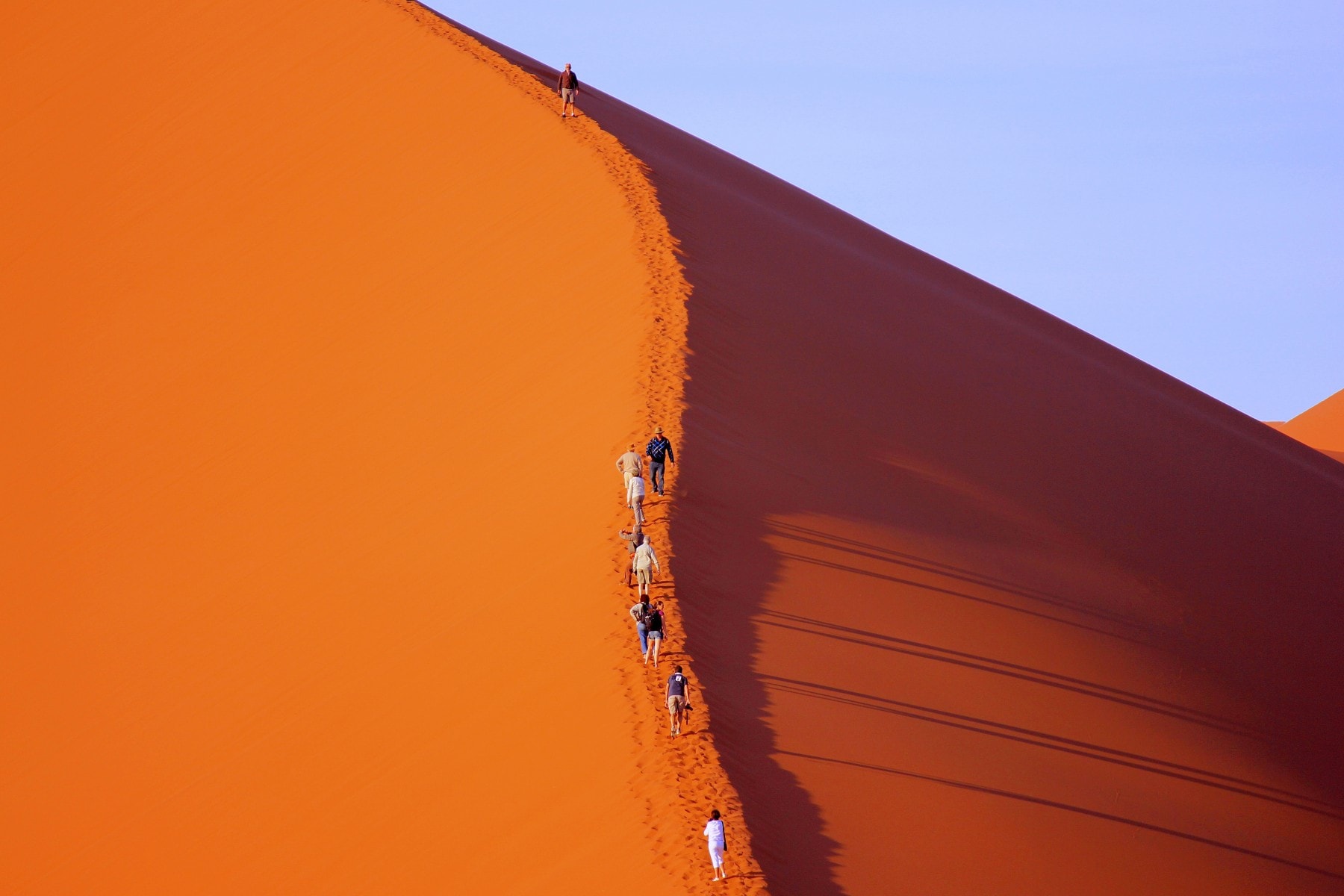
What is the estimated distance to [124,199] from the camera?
82.2ft

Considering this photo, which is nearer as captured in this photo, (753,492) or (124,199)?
(753,492)

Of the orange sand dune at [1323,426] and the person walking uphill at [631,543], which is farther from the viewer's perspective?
the orange sand dune at [1323,426]

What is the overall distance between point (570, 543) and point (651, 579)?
1410 mm

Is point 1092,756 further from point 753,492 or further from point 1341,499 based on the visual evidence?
point 1341,499

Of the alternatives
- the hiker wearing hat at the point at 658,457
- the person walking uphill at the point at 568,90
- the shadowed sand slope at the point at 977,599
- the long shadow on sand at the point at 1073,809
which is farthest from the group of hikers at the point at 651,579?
the person walking uphill at the point at 568,90

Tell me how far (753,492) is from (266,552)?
16.6ft

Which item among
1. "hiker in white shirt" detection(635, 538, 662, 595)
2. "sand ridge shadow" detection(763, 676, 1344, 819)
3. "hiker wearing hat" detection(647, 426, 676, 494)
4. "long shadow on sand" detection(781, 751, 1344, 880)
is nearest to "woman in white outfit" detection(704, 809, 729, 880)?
"long shadow on sand" detection(781, 751, 1344, 880)

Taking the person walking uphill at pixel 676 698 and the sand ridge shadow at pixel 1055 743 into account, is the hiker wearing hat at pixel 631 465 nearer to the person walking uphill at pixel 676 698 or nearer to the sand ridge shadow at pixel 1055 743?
the sand ridge shadow at pixel 1055 743

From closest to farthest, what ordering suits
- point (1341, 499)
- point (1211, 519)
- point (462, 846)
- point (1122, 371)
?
point (462, 846), point (1211, 519), point (1341, 499), point (1122, 371)

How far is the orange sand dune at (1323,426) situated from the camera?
195ft

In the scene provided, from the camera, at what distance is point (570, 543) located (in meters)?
13.7

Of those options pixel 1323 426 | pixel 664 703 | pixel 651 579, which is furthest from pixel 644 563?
pixel 1323 426

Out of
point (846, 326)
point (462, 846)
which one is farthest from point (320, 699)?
point (846, 326)

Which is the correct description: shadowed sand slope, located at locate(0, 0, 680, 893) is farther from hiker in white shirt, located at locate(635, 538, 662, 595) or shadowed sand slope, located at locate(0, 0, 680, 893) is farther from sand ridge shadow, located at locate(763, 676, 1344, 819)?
sand ridge shadow, located at locate(763, 676, 1344, 819)
